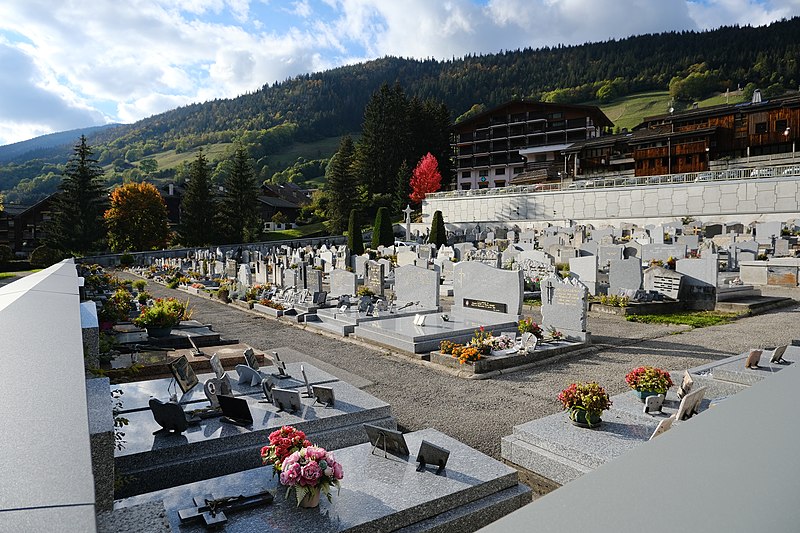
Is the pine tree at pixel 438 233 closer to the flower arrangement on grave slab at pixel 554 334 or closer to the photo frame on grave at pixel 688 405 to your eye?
the flower arrangement on grave slab at pixel 554 334

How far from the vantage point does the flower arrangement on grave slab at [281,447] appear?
14.9 ft

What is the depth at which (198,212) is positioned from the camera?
190 ft

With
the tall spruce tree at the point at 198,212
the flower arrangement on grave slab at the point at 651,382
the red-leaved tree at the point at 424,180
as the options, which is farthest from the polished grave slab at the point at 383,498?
the red-leaved tree at the point at 424,180

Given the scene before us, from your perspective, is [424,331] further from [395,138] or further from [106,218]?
[395,138]

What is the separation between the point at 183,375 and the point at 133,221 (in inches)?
2012

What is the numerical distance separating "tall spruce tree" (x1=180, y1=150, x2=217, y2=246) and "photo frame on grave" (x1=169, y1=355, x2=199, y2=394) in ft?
176

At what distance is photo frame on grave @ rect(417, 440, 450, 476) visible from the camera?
4.99 metres

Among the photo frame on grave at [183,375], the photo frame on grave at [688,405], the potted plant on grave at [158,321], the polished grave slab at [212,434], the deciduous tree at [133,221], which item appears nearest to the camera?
the polished grave slab at [212,434]

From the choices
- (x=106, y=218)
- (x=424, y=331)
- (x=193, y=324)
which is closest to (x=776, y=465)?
(x=424, y=331)

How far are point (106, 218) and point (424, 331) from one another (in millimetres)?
50519

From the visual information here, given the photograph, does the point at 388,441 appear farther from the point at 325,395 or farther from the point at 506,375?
the point at 506,375

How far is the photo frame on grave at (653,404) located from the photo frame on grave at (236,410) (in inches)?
193

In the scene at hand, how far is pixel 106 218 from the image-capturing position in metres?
53.2

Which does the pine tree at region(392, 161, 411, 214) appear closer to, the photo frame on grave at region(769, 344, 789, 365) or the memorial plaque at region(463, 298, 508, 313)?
the memorial plaque at region(463, 298, 508, 313)
